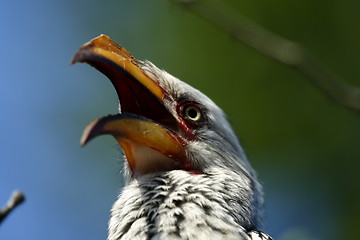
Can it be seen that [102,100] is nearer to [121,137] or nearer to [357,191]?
[357,191]

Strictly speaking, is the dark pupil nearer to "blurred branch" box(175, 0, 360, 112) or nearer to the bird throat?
the bird throat

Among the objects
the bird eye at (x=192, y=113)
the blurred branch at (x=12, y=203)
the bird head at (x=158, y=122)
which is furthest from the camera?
the bird eye at (x=192, y=113)

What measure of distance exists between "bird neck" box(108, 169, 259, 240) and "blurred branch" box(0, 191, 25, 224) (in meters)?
0.82

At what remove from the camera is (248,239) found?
239 inches

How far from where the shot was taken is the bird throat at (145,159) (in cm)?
649

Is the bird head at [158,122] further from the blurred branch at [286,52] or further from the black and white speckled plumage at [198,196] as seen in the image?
the blurred branch at [286,52]

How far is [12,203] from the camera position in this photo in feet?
18.2

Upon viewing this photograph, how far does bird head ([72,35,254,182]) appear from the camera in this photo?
622 centimetres

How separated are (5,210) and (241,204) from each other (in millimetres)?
1752

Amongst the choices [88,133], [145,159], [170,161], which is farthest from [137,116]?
[88,133]

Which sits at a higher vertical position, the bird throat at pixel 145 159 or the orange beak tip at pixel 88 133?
the bird throat at pixel 145 159

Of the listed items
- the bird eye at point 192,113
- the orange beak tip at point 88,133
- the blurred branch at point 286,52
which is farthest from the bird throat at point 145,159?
the blurred branch at point 286,52

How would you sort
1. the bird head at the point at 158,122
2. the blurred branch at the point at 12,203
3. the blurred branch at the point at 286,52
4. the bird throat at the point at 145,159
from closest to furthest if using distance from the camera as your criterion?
the blurred branch at the point at 12,203
the bird head at the point at 158,122
the bird throat at the point at 145,159
the blurred branch at the point at 286,52

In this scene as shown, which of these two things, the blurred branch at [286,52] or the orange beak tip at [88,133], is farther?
the blurred branch at [286,52]
